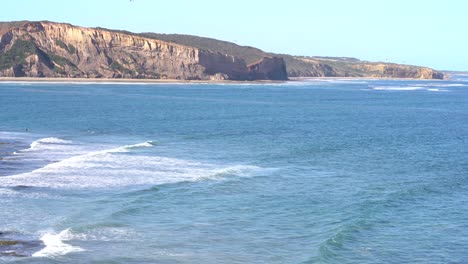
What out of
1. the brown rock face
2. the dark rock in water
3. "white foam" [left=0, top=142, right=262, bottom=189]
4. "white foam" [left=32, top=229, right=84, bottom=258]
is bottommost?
"white foam" [left=32, top=229, right=84, bottom=258]

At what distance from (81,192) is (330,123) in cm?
3862

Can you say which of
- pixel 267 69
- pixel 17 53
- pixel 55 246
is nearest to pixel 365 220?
pixel 55 246

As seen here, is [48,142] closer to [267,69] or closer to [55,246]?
[55,246]

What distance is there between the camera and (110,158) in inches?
1554

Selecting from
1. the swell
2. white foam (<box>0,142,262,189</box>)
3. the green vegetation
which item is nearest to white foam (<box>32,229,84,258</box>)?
the swell

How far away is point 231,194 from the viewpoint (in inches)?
1177

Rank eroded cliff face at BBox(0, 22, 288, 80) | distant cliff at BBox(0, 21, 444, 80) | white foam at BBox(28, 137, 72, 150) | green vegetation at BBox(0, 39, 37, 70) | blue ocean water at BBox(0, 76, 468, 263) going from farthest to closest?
distant cliff at BBox(0, 21, 444, 80) < eroded cliff face at BBox(0, 22, 288, 80) < green vegetation at BBox(0, 39, 37, 70) < white foam at BBox(28, 137, 72, 150) < blue ocean water at BBox(0, 76, 468, 263)

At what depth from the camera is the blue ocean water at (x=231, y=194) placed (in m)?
22.0

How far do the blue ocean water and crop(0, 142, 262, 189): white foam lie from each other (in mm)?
60

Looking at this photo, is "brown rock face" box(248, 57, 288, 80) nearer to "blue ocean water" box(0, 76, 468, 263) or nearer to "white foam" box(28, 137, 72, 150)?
"blue ocean water" box(0, 76, 468, 263)

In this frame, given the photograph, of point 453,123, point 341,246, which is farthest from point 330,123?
point 341,246

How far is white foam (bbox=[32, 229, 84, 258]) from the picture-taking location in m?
21.0

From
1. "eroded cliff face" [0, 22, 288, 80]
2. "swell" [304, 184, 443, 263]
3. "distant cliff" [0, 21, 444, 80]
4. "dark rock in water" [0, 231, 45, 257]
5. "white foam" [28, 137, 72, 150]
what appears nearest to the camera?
"dark rock in water" [0, 231, 45, 257]

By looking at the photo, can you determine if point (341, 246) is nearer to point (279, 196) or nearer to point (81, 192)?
point (279, 196)
